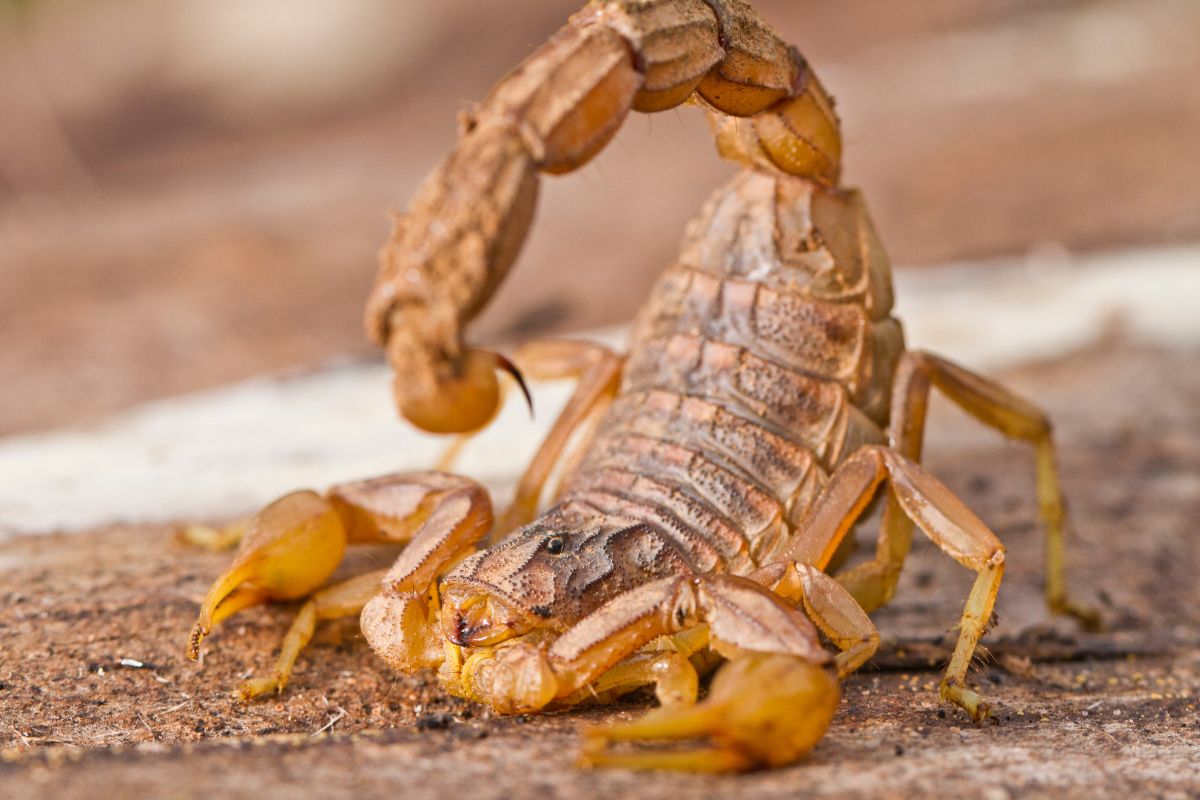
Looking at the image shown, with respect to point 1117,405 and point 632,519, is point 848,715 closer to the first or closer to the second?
point 632,519

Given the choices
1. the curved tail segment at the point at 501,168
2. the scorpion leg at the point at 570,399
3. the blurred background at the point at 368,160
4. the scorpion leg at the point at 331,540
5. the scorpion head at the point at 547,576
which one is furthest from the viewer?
the blurred background at the point at 368,160

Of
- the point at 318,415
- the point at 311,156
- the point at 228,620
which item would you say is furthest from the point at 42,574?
the point at 311,156

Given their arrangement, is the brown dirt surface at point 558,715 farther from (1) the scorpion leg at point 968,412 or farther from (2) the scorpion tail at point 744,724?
(1) the scorpion leg at point 968,412

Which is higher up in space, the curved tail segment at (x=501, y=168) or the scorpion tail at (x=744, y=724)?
the curved tail segment at (x=501, y=168)

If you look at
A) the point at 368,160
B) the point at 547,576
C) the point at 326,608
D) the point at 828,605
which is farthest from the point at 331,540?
the point at 368,160

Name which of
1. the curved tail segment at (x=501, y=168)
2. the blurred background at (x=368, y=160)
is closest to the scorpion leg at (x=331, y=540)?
the curved tail segment at (x=501, y=168)

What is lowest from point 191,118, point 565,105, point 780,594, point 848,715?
point 848,715

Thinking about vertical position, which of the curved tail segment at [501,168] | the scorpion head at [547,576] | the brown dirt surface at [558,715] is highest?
the curved tail segment at [501,168]
